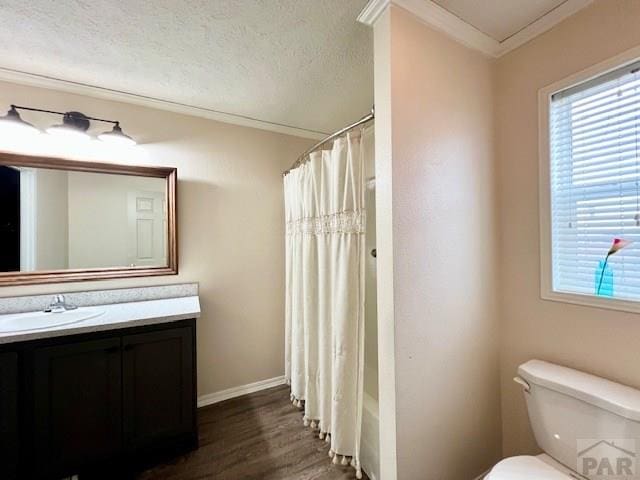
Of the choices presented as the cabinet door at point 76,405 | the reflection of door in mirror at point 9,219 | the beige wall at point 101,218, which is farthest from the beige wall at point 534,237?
the reflection of door in mirror at point 9,219

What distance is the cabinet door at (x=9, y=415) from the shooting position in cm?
122

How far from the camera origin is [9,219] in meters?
1.62

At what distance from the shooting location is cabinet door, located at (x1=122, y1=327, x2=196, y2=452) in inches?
57.6

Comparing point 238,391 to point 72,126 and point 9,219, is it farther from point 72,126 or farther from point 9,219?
point 72,126

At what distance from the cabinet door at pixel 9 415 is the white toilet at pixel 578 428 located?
2116 millimetres

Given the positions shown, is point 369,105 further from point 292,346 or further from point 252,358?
point 252,358

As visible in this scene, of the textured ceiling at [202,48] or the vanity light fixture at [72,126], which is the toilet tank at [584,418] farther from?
the vanity light fixture at [72,126]

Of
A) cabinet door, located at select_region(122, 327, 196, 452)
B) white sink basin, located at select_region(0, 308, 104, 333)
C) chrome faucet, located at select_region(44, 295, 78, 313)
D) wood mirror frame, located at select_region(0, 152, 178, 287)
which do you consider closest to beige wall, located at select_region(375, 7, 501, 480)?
cabinet door, located at select_region(122, 327, 196, 452)

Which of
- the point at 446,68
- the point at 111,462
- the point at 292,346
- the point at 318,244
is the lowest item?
the point at 111,462

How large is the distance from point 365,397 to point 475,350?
76cm

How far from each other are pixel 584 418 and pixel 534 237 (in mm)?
777

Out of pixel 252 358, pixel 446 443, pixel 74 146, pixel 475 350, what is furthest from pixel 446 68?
pixel 252 358

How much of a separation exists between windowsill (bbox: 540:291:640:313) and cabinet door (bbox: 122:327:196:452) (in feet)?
6.52

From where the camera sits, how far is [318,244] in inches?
67.9
